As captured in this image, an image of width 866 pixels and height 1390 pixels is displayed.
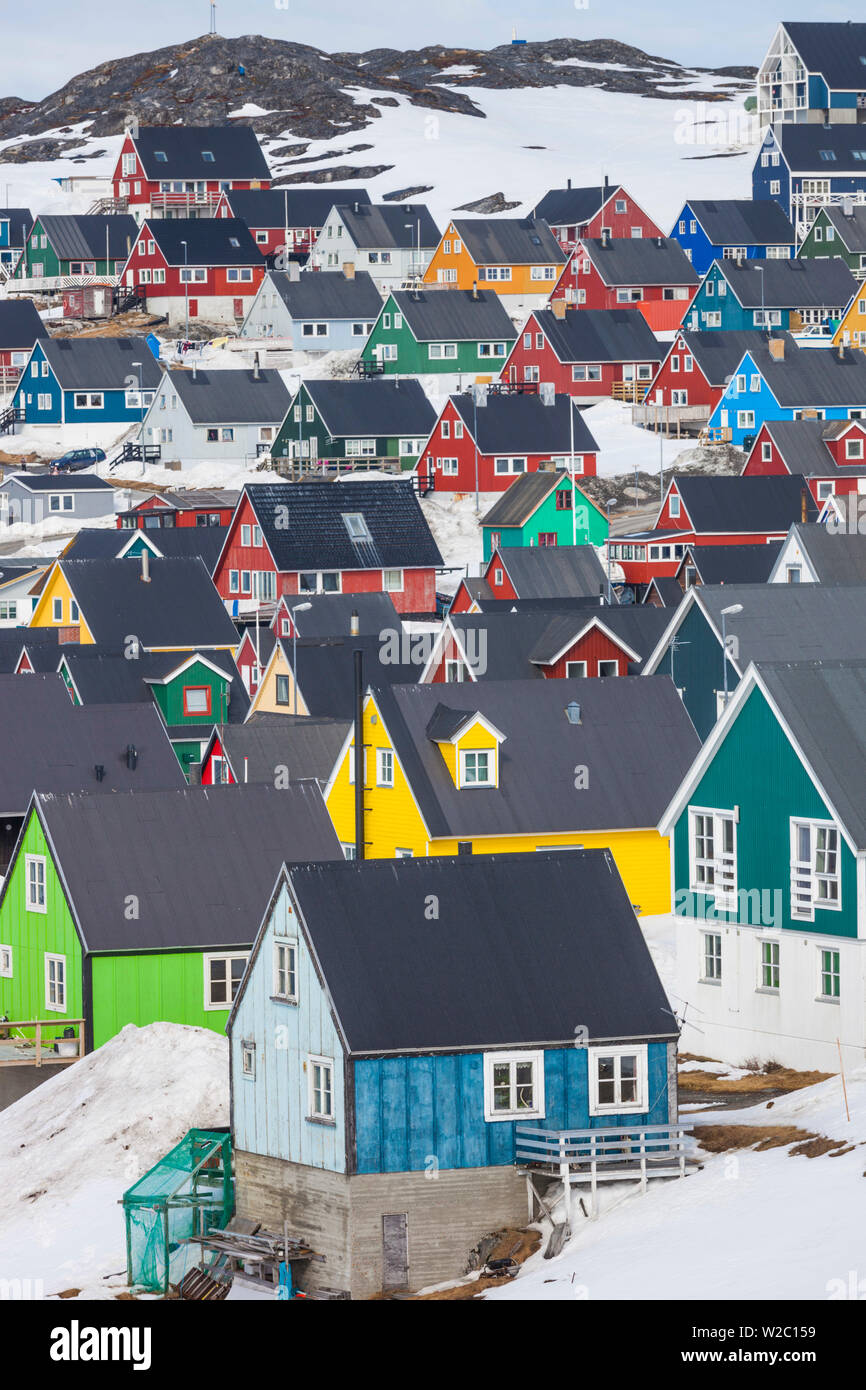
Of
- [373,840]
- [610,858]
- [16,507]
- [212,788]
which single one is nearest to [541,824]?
[373,840]

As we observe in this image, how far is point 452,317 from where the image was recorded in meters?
135

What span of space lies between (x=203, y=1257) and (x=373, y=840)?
1837 cm

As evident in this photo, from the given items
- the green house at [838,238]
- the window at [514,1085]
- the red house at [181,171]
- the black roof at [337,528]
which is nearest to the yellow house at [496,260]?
the green house at [838,238]

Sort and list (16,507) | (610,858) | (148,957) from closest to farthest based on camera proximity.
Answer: (610,858)
(148,957)
(16,507)

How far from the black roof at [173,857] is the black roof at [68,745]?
23.8 ft

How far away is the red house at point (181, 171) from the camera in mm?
181750

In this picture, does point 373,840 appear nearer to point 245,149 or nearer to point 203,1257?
point 203,1257

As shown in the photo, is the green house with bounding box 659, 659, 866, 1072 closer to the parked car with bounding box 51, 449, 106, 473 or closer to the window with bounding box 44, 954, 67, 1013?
the window with bounding box 44, 954, 67, 1013

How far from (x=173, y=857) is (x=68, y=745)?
999 cm

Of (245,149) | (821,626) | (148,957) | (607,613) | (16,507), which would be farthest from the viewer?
(245,149)

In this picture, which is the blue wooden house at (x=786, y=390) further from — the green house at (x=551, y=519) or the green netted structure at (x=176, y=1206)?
the green netted structure at (x=176, y=1206)

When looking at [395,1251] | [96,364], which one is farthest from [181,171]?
[395,1251]

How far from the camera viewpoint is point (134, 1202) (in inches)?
1373

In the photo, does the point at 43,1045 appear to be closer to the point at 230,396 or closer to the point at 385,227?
the point at 230,396
